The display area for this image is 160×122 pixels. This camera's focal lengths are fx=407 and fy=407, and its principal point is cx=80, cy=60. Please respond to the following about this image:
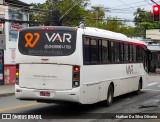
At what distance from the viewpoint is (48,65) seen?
1272cm

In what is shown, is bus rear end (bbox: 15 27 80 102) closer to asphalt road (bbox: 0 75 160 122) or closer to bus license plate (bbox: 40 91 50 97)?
bus license plate (bbox: 40 91 50 97)

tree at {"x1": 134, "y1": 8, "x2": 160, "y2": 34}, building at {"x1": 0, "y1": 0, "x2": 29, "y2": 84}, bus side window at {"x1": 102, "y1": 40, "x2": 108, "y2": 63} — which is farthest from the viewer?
tree at {"x1": 134, "y1": 8, "x2": 160, "y2": 34}

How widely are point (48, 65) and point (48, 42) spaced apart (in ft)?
2.54

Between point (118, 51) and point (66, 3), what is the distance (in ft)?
132

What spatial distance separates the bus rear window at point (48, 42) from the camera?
12.8 m

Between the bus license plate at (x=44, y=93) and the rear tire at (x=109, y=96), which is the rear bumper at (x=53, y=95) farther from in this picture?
the rear tire at (x=109, y=96)

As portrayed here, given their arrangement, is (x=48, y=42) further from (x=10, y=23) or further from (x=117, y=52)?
(x=10, y=23)

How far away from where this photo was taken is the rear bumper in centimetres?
1235

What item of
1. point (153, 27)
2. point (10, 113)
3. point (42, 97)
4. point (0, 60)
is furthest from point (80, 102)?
point (153, 27)

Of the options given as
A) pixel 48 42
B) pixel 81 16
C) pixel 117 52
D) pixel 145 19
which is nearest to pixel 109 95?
pixel 117 52

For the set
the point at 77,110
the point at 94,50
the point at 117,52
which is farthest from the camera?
the point at 117,52

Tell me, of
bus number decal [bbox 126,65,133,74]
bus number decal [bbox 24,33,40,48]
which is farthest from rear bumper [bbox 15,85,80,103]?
bus number decal [bbox 126,65,133,74]

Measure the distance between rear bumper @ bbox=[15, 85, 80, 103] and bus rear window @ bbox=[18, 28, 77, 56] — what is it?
118cm

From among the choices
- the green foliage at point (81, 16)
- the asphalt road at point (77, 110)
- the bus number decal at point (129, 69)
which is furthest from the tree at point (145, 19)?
the asphalt road at point (77, 110)
